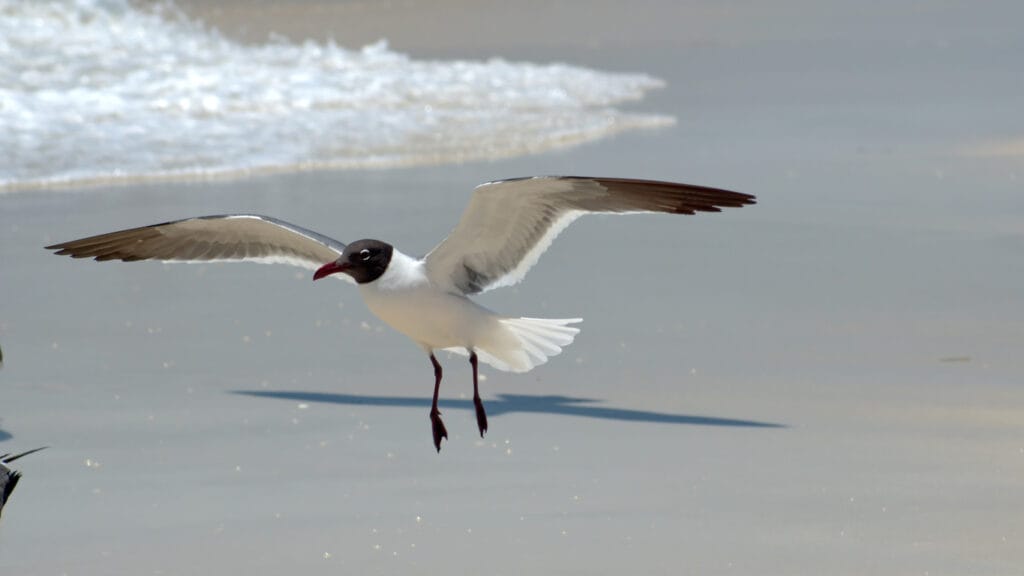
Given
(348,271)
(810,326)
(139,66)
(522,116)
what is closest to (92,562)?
(348,271)

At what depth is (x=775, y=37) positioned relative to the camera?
2395cm

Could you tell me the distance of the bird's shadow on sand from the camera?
5594 millimetres

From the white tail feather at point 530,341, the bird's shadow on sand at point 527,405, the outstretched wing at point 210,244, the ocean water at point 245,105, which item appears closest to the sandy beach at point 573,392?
the bird's shadow on sand at point 527,405

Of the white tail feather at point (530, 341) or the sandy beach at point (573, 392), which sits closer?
the sandy beach at point (573, 392)

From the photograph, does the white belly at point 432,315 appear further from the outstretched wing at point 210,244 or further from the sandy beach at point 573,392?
the outstretched wing at point 210,244

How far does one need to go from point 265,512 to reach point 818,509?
1460 mm

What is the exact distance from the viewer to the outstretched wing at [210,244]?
5954mm

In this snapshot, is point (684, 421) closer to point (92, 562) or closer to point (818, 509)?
point (818, 509)

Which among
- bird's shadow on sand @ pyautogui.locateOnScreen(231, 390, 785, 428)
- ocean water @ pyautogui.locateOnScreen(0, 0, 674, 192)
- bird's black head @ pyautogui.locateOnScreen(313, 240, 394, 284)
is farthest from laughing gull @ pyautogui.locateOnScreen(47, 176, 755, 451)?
ocean water @ pyautogui.locateOnScreen(0, 0, 674, 192)

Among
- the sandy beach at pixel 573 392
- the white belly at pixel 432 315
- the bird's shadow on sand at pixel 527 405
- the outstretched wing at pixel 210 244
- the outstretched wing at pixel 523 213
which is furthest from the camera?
the outstretched wing at pixel 210 244

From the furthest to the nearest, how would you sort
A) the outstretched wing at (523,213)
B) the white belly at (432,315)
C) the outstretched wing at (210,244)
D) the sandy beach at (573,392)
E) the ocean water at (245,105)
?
the ocean water at (245,105), the outstretched wing at (210,244), the white belly at (432,315), the outstretched wing at (523,213), the sandy beach at (573,392)

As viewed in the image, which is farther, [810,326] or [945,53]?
[945,53]

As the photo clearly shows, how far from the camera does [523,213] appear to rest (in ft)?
18.5

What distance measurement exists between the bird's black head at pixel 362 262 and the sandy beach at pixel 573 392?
0.51 metres
